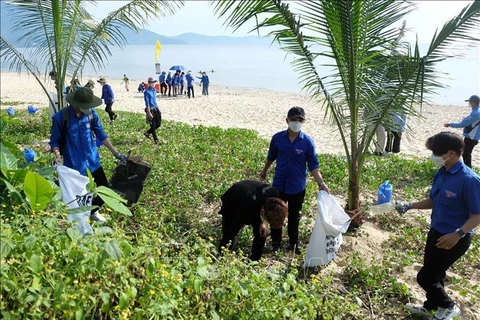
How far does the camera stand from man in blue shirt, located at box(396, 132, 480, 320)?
2.98 metres

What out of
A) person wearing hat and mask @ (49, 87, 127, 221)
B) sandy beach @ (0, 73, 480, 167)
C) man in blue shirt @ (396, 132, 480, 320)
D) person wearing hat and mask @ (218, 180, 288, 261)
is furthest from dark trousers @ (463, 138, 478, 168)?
person wearing hat and mask @ (49, 87, 127, 221)

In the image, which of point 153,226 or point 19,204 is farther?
point 153,226

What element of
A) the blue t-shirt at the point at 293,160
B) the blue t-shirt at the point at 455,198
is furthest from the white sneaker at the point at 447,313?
the blue t-shirt at the point at 293,160

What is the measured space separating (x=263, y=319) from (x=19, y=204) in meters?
1.51

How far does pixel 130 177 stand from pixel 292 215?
1.82 metres

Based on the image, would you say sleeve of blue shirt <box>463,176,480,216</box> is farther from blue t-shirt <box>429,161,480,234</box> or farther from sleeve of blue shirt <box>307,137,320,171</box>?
sleeve of blue shirt <box>307,137,320,171</box>

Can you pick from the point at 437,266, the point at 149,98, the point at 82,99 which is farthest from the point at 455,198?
the point at 149,98

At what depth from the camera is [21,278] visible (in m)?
1.73

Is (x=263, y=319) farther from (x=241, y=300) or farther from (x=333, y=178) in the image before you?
(x=333, y=178)

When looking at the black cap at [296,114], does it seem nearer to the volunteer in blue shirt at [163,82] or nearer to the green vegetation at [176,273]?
the green vegetation at [176,273]

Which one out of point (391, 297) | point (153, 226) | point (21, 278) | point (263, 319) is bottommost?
point (391, 297)

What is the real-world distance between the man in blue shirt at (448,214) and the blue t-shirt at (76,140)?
10.4 feet

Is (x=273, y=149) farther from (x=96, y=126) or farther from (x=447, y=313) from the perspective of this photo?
(x=447, y=313)

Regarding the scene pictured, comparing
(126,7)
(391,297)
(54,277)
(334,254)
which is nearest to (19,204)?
(54,277)
